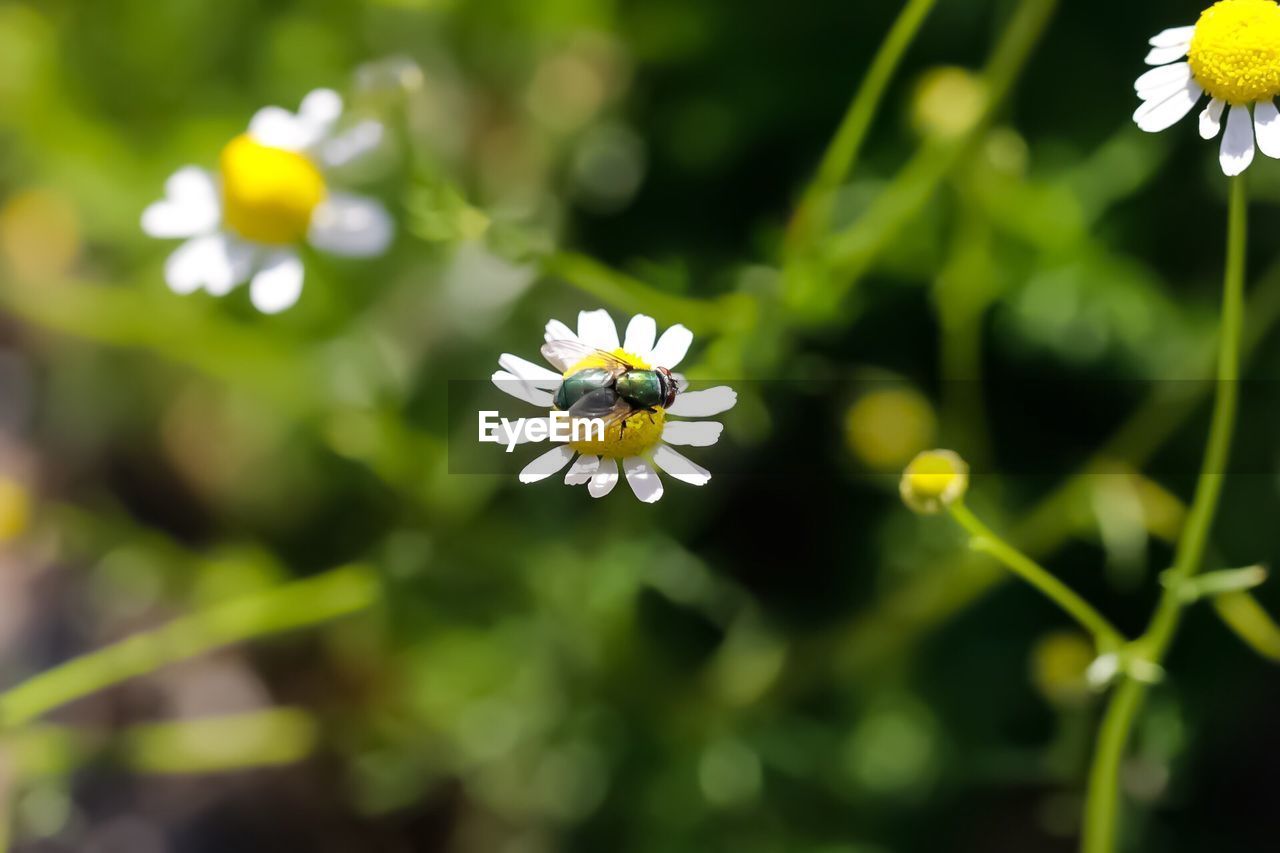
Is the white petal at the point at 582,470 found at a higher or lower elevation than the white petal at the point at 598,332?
lower

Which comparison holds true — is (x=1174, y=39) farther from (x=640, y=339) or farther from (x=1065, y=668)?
(x=1065, y=668)

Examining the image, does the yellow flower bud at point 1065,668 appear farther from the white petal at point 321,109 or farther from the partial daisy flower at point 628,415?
the white petal at point 321,109

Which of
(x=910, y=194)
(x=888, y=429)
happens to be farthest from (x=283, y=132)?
(x=888, y=429)

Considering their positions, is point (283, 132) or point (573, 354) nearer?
point (573, 354)

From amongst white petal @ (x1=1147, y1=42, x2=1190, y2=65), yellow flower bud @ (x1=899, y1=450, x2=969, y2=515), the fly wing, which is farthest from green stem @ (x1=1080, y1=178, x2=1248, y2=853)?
the fly wing

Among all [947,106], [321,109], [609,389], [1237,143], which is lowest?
[609,389]

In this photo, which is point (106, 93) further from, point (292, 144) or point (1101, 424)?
point (1101, 424)

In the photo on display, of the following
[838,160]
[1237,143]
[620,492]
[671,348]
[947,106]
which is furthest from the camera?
[620,492]

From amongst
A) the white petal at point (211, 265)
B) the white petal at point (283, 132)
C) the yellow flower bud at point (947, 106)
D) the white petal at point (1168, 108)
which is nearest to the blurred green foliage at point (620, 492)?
the yellow flower bud at point (947, 106)
